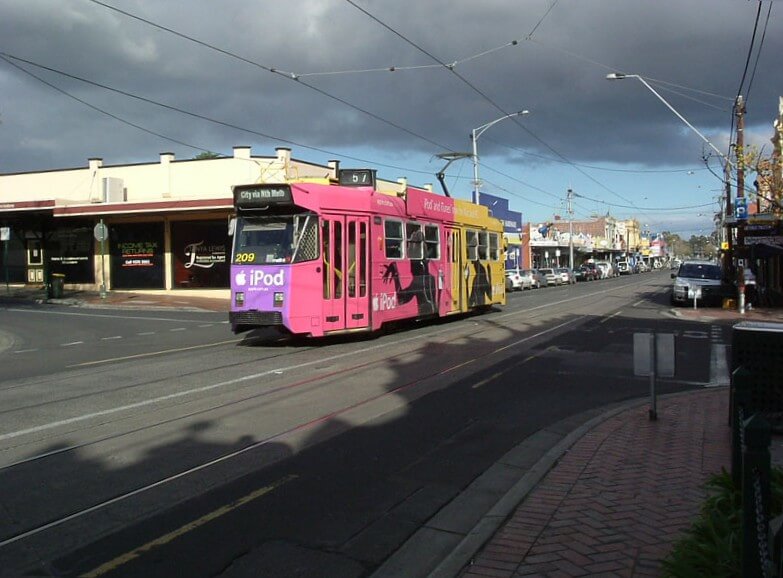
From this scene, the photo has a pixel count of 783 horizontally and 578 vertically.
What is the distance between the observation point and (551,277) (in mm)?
62875

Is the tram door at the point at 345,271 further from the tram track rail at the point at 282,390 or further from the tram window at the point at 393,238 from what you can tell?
the tram window at the point at 393,238

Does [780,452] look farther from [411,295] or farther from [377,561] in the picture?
[411,295]

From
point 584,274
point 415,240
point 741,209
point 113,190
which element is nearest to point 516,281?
point 584,274

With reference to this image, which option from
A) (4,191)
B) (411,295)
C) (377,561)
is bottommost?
(377,561)

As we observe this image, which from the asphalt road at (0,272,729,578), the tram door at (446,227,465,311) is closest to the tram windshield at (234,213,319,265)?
the asphalt road at (0,272,729,578)

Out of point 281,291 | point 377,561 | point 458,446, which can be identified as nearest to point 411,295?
point 281,291

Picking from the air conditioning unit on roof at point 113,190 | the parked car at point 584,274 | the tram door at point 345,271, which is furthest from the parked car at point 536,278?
the tram door at point 345,271

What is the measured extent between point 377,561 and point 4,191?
4336 cm

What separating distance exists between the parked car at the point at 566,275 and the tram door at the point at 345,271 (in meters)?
50.9

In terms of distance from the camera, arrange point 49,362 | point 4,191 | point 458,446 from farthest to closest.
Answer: point 4,191 < point 49,362 < point 458,446

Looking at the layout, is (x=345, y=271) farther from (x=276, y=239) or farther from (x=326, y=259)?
(x=276, y=239)

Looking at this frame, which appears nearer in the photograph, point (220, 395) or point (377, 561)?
point (377, 561)

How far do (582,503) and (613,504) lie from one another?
229mm

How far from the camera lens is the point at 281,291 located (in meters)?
14.5
